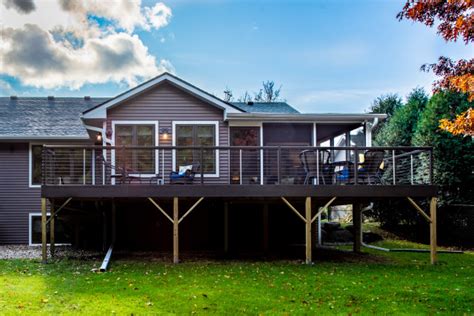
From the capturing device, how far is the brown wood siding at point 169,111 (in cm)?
1352

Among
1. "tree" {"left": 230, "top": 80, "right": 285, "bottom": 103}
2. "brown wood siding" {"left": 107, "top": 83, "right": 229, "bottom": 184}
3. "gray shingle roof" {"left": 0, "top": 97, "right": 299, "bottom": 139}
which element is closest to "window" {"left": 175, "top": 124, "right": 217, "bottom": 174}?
"brown wood siding" {"left": 107, "top": 83, "right": 229, "bottom": 184}

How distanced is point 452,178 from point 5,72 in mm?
22609

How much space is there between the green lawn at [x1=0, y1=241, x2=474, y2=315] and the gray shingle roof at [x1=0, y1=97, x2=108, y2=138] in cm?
539

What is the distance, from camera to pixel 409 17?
34.0 feet

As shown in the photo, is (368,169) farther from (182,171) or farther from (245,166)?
(182,171)

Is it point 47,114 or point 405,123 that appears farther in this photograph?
point 405,123

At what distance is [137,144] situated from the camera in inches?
528

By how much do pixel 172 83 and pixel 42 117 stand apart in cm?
573

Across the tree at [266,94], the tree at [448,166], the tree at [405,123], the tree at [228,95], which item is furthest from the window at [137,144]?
the tree at [266,94]

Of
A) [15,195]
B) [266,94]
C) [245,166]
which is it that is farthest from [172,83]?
[266,94]

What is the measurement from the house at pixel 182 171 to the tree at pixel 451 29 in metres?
1.80

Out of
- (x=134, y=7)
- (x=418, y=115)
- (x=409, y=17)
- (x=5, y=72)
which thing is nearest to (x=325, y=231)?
(x=418, y=115)

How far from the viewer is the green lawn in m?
6.59

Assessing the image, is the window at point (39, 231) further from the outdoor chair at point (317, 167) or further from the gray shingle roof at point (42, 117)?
the outdoor chair at point (317, 167)
